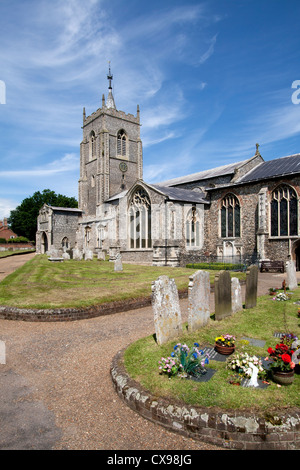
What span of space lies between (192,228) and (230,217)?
12.1 feet

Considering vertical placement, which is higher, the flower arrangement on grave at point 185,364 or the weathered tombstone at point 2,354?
the flower arrangement on grave at point 185,364

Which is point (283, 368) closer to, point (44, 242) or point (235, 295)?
point (235, 295)

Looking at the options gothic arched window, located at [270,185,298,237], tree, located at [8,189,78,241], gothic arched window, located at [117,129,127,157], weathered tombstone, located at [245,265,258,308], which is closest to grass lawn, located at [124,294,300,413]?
weathered tombstone, located at [245,265,258,308]

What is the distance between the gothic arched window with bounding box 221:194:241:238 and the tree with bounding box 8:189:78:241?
48069mm

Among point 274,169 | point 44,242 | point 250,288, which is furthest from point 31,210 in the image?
point 250,288

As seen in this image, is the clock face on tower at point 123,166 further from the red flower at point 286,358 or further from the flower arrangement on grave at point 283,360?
the red flower at point 286,358

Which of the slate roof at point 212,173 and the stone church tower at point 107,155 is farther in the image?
the stone church tower at point 107,155

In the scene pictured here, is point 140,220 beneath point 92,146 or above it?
beneath

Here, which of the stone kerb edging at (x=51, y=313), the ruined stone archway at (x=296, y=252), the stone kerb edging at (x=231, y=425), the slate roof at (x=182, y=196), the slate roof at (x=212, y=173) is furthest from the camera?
the slate roof at (x=212, y=173)

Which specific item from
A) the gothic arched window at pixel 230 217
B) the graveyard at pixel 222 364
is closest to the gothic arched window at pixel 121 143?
the gothic arched window at pixel 230 217

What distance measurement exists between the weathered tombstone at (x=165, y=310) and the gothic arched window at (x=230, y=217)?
69.5 ft

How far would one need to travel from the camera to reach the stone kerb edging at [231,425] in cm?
329

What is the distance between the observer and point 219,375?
15.2 feet

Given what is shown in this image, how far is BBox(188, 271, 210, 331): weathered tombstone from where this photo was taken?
22.5 ft
